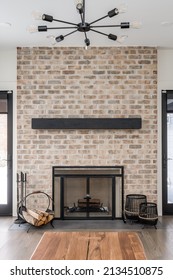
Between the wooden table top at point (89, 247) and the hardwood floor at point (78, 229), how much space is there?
123 centimetres

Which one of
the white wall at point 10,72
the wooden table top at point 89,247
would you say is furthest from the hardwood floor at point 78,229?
the white wall at point 10,72

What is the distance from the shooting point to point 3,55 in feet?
16.8

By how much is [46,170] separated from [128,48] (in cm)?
250

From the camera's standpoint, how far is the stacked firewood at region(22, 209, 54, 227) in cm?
429

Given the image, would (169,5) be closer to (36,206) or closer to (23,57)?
(23,57)

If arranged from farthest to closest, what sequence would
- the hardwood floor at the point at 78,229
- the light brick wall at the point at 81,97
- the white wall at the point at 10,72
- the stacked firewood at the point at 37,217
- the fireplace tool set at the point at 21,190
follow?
the white wall at the point at 10,72 < the light brick wall at the point at 81,97 < the fireplace tool set at the point at 21,190 < the stacked firewood at the point at 37,217 < the hardwood floor at the point at 78,229

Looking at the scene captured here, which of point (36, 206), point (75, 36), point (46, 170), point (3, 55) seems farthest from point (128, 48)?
point (36, 206)

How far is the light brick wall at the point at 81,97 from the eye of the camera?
5.00m

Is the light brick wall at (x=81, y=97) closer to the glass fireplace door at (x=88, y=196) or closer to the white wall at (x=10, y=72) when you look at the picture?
the white wall at (x=10, y=72)

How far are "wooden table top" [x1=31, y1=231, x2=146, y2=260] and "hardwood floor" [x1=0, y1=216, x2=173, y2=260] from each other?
1232mm

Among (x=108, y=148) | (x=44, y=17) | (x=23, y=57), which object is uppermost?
(x=23, y=57)

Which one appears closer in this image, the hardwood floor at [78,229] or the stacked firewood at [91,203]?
the hardwood floor at [78,229]

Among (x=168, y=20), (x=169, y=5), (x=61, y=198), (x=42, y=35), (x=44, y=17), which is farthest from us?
(x=61, y=198)

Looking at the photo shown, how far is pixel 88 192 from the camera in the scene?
4902 millimetres
